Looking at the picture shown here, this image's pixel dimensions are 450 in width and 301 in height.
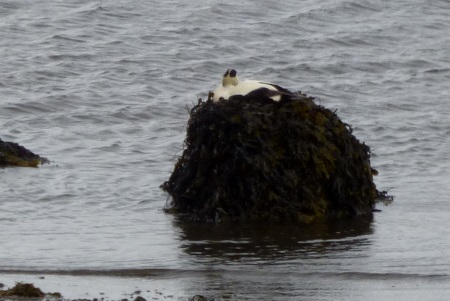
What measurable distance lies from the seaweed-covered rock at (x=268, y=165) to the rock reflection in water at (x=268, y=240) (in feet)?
0.74

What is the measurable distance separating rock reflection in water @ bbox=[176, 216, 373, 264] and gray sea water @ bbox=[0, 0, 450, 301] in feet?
0.09

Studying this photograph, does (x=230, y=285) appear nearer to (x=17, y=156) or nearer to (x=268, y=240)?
(x=268, y=240)

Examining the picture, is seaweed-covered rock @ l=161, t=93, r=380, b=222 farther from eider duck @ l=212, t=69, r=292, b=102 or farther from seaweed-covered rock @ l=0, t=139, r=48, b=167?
→ seaweed-covered rock @ l=0, t=139, r=48, b=167

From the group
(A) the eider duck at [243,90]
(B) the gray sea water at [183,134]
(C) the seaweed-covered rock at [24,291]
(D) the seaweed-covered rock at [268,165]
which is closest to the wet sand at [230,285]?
(B) the gray sea water at [183,134]

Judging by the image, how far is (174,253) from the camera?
32.2 ft

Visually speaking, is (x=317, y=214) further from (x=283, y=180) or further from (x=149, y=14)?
(x=149, y=14)

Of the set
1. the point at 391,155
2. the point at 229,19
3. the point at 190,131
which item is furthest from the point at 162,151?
the point at 229,19

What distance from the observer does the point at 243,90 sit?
11555 millimetres

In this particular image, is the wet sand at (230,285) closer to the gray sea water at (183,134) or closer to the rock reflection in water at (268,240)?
the gray sea water at (183,134)

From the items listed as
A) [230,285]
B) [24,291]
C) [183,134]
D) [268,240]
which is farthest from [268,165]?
[183,134]

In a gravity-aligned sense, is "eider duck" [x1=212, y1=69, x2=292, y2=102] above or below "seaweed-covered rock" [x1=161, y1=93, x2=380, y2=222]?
above

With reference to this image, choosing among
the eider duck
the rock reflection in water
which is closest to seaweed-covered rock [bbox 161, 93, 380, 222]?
the eider duck

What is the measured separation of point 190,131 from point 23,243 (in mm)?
2156

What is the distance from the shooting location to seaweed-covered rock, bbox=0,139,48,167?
1354 cm
